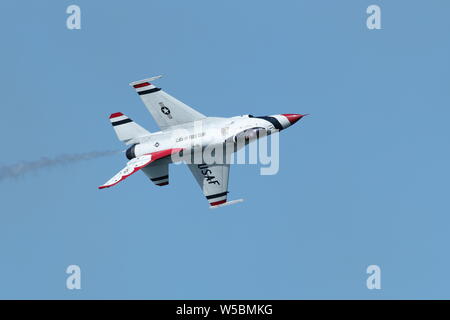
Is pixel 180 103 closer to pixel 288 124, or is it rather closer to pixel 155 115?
pixel 155 115

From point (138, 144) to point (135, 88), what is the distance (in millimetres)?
2754

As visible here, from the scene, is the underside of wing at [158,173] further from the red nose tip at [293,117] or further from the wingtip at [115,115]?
the red nose tip at [293,117]

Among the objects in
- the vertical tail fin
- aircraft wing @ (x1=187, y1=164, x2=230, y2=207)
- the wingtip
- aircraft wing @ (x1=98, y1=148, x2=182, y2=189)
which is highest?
the wingtip

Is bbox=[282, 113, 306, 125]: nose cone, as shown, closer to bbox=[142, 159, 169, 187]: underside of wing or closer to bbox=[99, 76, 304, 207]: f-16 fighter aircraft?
bbox=[99, 76, 304, 207]: f-16 fighter aircraft

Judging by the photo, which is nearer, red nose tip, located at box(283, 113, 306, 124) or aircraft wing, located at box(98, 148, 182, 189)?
aircraft wing, located at box(98, 148, 182, 189)

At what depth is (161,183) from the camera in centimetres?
4547

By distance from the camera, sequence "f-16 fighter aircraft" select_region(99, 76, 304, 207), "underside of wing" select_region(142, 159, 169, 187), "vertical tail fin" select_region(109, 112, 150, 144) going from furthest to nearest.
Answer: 1. "underside of wing" select_region(142, 159, 169, 187)
2. "vertical tail fin" select_region(109, 112, 150, 144)
3. "f-16 fighter aircraft" select_region(99, 76, 304, 207)

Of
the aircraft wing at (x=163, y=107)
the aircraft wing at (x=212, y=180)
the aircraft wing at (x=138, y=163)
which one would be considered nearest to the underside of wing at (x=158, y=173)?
the aircraft wing at (x=212, y=180)

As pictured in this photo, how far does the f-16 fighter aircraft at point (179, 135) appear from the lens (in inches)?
1676

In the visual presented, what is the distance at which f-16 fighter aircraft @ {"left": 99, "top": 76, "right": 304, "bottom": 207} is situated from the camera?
140 ft

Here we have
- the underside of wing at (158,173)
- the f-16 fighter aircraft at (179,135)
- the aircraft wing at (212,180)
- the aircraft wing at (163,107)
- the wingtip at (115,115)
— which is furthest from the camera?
the underside of wing at (158,173)

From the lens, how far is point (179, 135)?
1698 inches

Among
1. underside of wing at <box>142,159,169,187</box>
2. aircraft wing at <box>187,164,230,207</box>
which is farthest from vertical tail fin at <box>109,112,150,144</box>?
aircraft wing at <box>187,164,230,207</box>

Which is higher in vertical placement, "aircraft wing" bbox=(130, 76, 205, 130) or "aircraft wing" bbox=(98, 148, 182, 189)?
"aircraft wing" bbox=(130, 76, 205, 130)
